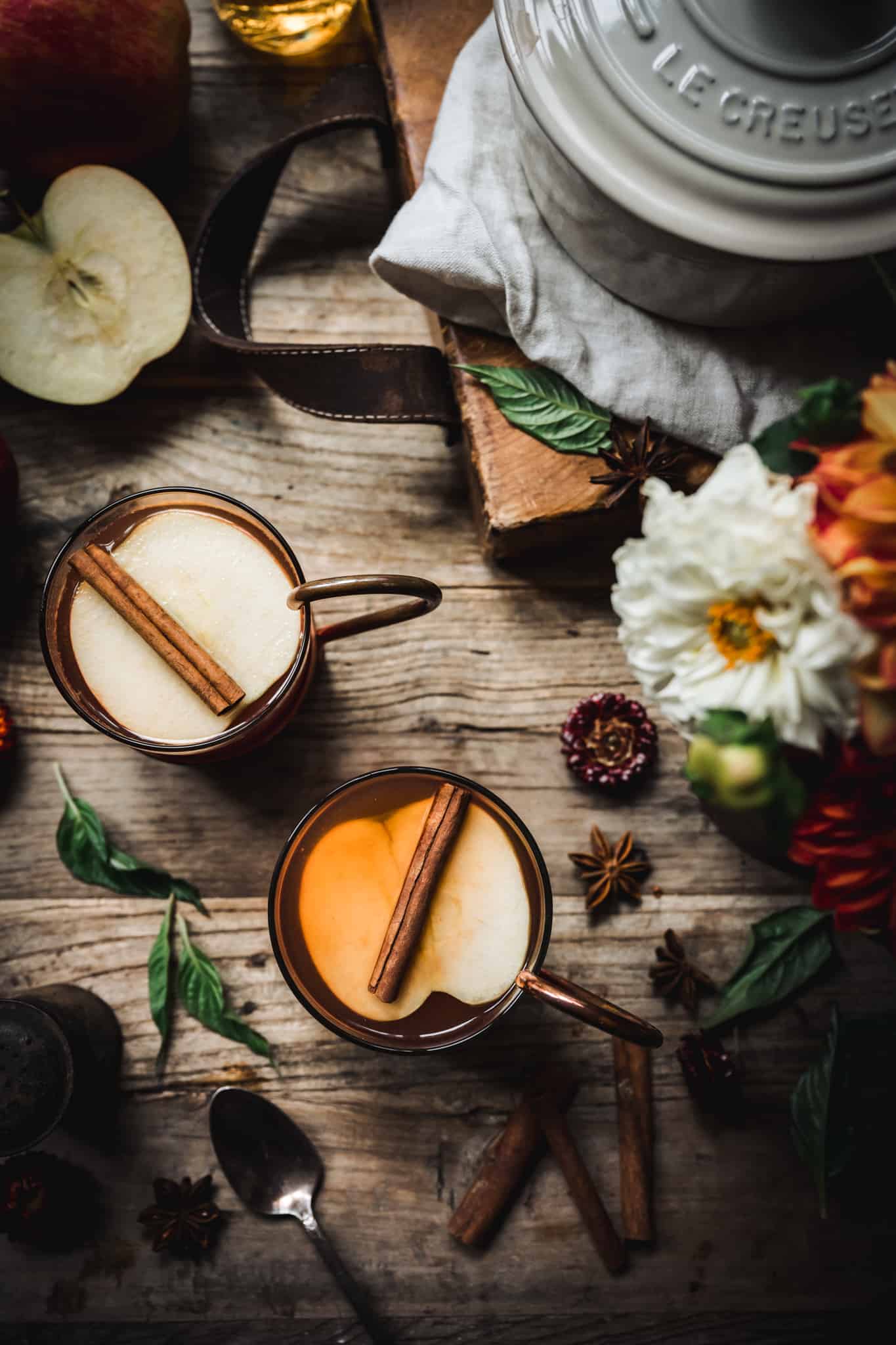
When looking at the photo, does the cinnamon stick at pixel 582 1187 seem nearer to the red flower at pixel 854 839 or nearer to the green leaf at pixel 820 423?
the red flower at pixel 854 839

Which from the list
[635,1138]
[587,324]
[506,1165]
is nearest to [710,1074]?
[635,1138]

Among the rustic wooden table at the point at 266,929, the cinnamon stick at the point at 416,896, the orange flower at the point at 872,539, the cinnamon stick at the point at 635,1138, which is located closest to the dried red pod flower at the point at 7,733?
the rustic wooden table at the point at 266,929

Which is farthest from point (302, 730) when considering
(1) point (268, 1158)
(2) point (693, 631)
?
(2) point (693, 631)

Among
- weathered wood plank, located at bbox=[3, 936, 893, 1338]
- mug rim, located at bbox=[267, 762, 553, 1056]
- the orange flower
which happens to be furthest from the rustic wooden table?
the orange flower

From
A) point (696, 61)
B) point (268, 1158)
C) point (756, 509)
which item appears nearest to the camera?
point (756, 509)

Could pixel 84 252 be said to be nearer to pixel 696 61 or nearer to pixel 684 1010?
pixel 696 61
